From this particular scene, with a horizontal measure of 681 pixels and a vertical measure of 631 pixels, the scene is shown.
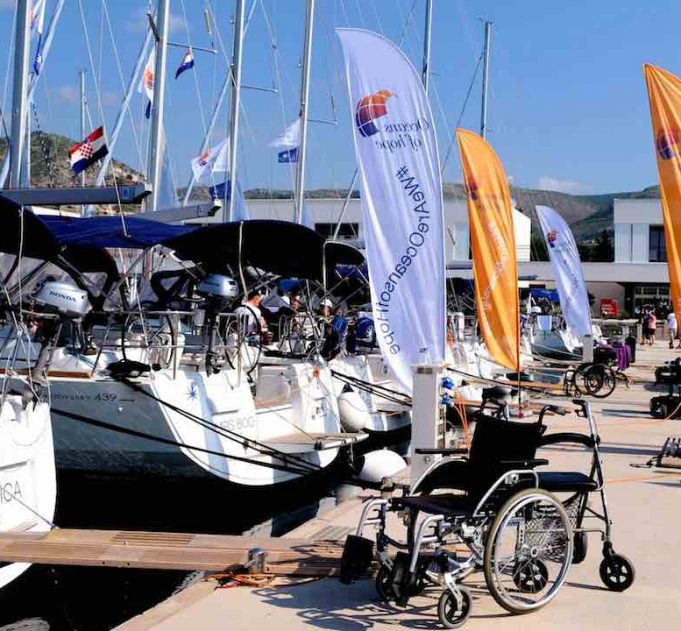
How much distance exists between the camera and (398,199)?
39.5 ft

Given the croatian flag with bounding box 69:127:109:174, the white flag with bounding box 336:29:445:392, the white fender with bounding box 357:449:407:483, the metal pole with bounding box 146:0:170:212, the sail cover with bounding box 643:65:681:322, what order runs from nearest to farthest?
the white flag with bounding box 336:29:445:392
the sail cover with bounding box 643:65:681:322
the white fender with bounding box 357:449:407:483
the croatian flag with bounding box 69:127:109:174
the metal pole with bounding box 146:0:170:212

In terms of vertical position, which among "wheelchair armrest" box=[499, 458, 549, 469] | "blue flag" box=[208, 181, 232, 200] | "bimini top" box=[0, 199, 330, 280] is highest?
"blue flag" box=[208, 181, 232, 200]

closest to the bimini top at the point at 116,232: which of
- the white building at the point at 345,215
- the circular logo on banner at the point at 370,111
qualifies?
the circular logo on banner at the point at 370,111

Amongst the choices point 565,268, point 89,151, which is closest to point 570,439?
point 89,151

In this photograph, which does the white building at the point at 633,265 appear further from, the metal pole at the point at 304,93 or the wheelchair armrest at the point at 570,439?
the wheelchair armrest at the point at 570,439

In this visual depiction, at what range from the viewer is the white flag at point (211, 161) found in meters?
27.1

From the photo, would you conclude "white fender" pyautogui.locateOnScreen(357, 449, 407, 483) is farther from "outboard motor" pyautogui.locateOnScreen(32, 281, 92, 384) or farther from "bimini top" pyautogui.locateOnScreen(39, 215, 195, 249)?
"outboard motor" pyautogui.locateOnScreen(32, 281, 92, 384)

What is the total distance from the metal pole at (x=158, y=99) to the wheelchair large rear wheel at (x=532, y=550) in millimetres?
15269

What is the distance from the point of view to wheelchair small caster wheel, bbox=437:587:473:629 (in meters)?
6.29

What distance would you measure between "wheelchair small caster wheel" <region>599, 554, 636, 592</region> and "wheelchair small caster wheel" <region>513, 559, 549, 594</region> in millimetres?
614

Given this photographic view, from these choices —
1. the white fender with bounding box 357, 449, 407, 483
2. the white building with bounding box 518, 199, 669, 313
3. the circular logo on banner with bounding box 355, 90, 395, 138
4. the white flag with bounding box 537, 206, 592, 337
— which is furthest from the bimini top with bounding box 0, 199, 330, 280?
the white building with bounding box 518, 199, 669, 313

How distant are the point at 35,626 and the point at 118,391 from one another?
10.1 ft

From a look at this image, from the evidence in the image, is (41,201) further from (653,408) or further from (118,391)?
(653,408)

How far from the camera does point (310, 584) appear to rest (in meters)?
7.36
